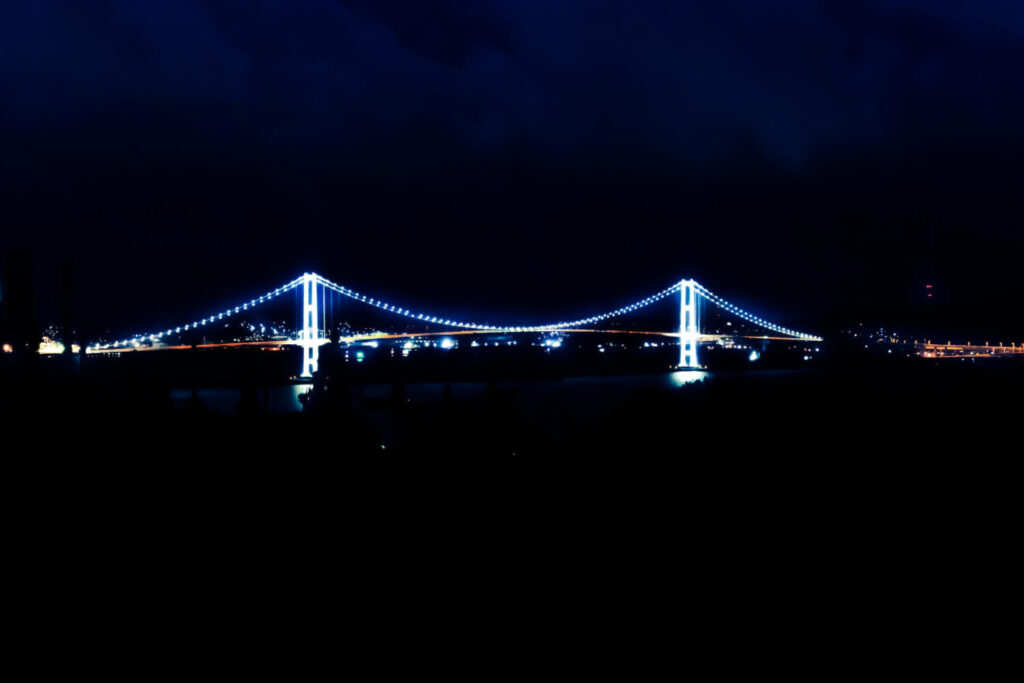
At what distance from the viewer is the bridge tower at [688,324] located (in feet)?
77.6

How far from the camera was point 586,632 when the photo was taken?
8.46 feet

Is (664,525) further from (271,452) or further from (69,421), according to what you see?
(69,421)

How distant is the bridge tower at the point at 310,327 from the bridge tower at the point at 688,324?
34.1ft

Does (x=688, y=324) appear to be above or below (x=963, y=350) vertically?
above

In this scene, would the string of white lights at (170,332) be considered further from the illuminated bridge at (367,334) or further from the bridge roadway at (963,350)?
the bridge roadway at (963,350)

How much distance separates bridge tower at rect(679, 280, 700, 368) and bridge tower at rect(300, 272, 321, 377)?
10.4 meters

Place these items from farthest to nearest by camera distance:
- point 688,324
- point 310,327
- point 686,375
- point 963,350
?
point 688,324 → point 686,375 → point 963,350 → point 310,327

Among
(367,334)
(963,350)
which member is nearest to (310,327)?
(367,334)

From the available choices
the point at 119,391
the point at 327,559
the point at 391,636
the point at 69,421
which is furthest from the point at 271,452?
the point at 119,391

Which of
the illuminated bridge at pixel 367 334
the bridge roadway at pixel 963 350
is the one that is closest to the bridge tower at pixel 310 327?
the illuminated bridge at pixel 367 334

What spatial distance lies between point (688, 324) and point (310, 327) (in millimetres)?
11868

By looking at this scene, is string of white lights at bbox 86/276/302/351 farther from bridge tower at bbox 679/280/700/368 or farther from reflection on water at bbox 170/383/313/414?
bridge tower at bbox 679/280/700/368

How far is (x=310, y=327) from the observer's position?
1978cm

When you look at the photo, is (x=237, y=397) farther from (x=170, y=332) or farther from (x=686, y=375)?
(x=686, y=375)
